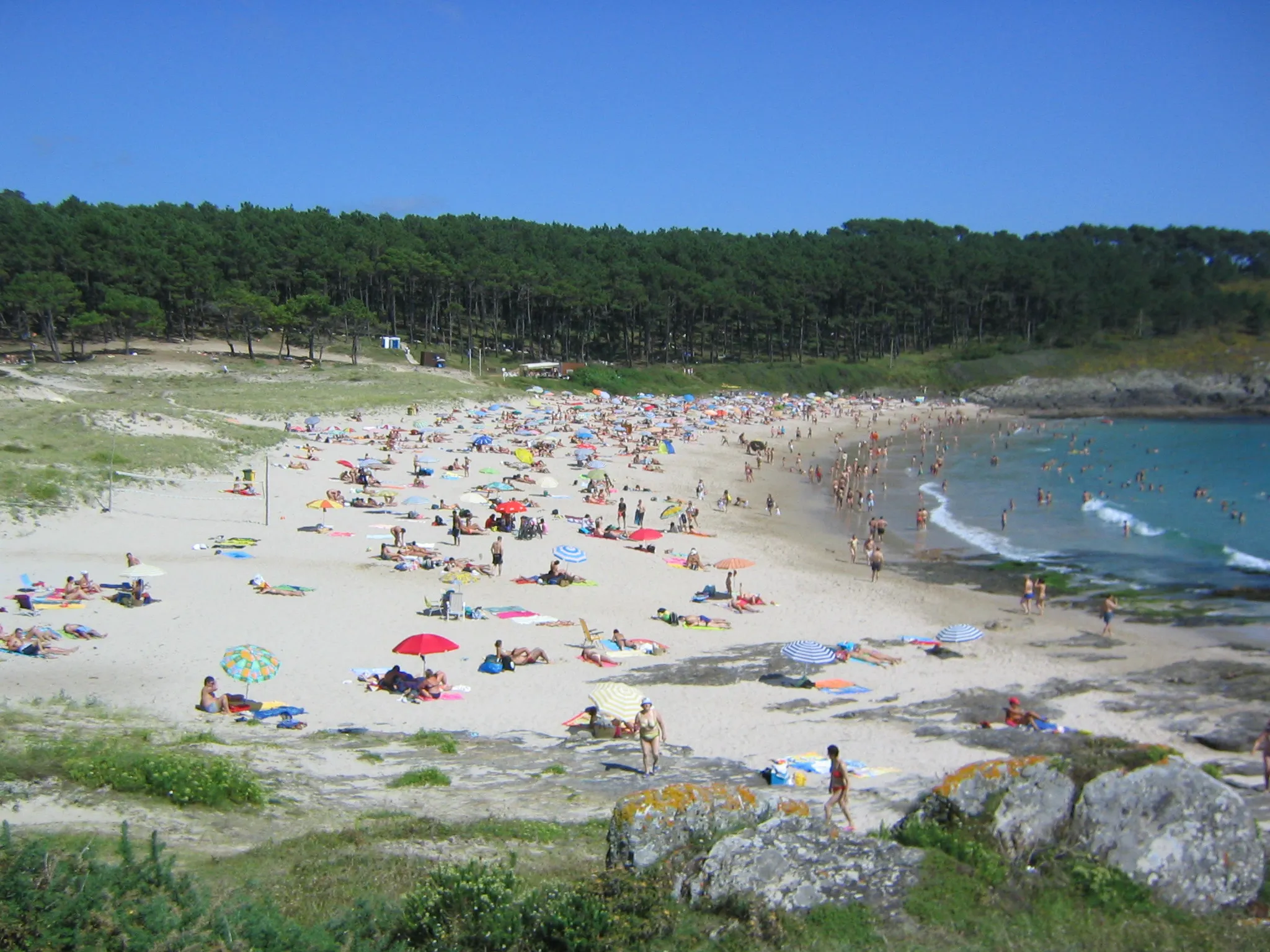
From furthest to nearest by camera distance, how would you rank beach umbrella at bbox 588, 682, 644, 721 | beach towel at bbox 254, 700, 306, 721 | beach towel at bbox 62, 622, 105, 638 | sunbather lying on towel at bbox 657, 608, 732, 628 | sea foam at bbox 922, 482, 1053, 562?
sea foam at bbox 922, 482, 1053, 562, sunbather lying on towel at bbox 657, 608, 732, 628, beach towel at bbox 62, 622, 105, 638, beach towel at bbox 254, 700, 306, 721, beach umbrella at bbox 588, 682, 644, 721

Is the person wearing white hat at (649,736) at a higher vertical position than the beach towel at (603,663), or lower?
higher

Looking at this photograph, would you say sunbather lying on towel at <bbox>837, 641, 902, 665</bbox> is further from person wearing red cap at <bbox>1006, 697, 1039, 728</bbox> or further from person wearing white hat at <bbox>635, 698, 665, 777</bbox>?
person wearing white hat at <bbox>635, 698, 665, 777</bbox>

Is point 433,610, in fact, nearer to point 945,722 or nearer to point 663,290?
point 945,722

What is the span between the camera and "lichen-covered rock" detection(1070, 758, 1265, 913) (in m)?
6.51

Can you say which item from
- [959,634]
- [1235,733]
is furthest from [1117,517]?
[1235,733]

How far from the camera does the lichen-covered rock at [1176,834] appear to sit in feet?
21.4

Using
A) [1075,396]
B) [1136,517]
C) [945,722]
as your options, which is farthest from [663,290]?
[945,722]

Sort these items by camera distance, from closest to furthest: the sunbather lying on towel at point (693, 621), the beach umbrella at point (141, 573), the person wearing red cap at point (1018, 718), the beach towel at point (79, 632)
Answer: the person wearing red cap at point (1018, 718) < the beach towel at point (79, 632) < the beach umbrella at point (141, 573) < the sunbather lying on towel at point (693, 621)

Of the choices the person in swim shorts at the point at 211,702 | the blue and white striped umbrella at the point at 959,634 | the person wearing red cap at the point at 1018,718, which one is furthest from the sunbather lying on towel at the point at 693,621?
the person in swim shorts at the point at 211,702

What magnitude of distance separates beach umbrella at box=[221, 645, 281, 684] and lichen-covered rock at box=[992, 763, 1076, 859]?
10.6m

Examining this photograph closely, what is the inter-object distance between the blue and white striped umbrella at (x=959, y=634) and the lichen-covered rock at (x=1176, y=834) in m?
12.6

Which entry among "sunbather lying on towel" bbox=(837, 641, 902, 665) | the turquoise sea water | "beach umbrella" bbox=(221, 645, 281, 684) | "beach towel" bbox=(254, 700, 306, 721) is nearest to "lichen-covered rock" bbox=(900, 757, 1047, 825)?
"beach towel" bbox=(254, 700, 306, 721)

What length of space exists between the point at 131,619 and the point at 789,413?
55.8 m

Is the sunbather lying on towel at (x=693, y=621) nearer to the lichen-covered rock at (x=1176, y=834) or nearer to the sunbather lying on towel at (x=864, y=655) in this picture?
the sunbather lying on towel at (x=864, y=655)
